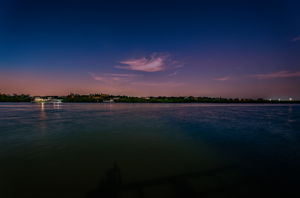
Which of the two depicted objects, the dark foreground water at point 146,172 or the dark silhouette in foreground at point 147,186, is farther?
the dark foreground water at point 146,172

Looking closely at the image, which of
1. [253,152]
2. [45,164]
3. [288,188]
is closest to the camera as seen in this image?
[288,188]

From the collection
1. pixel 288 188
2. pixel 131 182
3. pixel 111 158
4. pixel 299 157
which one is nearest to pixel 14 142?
pixel 111 158

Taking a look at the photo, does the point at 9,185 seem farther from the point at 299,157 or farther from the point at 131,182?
the point at 299,157

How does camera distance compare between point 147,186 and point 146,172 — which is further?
point 146,172

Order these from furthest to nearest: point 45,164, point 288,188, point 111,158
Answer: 1. point 111,158
2. point 45,164
3. point 288,188

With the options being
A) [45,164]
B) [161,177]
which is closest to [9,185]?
[45,164]

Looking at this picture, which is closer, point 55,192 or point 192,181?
point 55,192

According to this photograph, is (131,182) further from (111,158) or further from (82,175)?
(111,158)

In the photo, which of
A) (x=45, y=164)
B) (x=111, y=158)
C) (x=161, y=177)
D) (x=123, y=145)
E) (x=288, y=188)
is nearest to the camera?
(x=288, y=188)

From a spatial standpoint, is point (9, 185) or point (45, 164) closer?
point (9, 185)

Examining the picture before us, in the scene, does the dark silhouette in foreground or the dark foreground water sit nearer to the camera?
the dark silhouette in foreground

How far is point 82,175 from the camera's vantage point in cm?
578

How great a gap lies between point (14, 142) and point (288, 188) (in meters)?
15.1

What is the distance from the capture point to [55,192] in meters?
4.70
